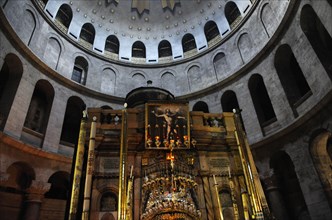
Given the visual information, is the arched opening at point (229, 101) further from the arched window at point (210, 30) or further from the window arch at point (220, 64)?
the arched window at point (210, 30)

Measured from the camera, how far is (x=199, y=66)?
22.6 meters

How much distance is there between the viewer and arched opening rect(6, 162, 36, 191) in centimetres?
1323

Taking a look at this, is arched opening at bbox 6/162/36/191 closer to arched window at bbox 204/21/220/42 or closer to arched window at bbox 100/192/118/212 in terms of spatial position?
arched window at bbox 100/192/118/212

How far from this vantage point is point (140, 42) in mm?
25578

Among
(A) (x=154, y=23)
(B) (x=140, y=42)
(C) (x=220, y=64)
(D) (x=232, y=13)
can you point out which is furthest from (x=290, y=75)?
(A) (x=154, y=23)

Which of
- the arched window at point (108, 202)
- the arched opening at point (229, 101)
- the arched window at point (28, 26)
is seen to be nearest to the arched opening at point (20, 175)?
the arched window at point (108, 202)

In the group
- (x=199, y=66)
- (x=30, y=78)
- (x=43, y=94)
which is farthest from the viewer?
(x=199, y=66)

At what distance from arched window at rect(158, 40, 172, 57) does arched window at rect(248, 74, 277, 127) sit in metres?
10.3

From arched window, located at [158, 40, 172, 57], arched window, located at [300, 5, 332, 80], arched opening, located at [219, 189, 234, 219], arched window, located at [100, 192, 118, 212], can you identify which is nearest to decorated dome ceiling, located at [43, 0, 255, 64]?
arched window, located at [158, 40, 172, 57]

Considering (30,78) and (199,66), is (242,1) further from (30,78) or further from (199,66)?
(30,78)

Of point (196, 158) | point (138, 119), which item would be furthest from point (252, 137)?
point (138, 119)

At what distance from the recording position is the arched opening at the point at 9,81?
13.3 meters

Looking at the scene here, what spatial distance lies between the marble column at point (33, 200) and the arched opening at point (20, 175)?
546 mm

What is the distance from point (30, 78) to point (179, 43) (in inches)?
588
